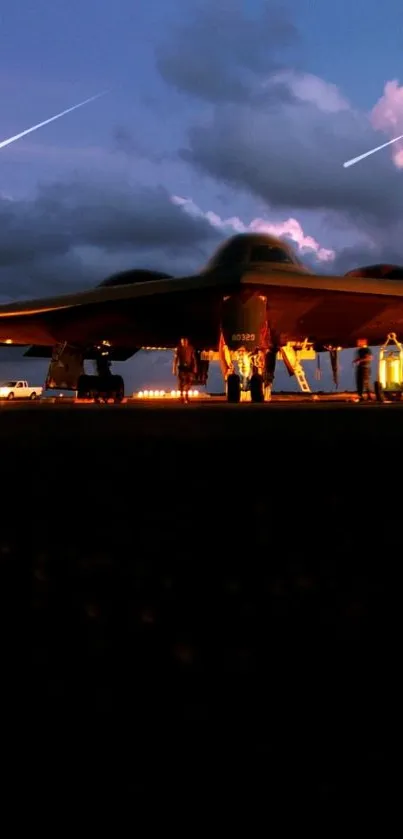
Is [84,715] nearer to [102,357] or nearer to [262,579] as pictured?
[262,579]

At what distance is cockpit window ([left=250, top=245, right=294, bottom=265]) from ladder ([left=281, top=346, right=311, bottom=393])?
785cm

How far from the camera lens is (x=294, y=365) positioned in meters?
30.1

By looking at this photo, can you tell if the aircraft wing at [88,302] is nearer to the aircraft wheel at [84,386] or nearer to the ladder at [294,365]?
the aircraft wheel at [84,386]

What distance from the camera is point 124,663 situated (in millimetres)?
1357

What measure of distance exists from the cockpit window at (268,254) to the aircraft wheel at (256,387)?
15.7 feet

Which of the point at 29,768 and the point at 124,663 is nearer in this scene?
the point at 29,768

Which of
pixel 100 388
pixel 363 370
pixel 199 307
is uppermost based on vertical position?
pixel 199 307

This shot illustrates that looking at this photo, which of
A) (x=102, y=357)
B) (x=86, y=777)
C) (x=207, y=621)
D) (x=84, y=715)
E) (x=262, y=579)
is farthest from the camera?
(x=102, y=357)

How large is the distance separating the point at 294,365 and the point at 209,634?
2898 cm

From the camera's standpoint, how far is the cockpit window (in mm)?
20984

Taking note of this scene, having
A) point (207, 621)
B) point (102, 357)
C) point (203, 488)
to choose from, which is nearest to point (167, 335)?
point (102, 357)

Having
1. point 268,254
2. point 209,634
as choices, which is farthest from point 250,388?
point 209,634

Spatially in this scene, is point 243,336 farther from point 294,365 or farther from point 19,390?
point 19,390

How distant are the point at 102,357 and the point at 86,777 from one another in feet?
82.0
